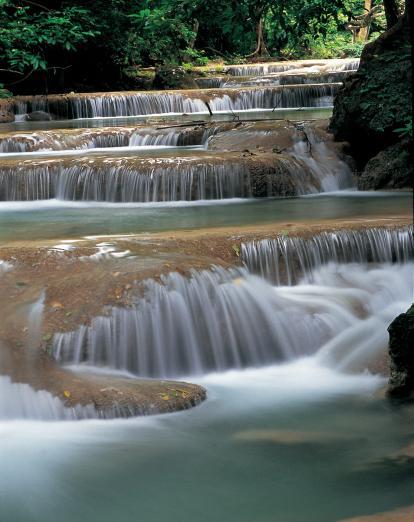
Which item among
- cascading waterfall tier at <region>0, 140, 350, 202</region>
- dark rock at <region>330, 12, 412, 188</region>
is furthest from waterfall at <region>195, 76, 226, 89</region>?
cascading waterfall tier at <region>0, 140, 350, 202</region>

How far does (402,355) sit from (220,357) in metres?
1.45

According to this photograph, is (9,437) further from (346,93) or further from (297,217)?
(346,93)

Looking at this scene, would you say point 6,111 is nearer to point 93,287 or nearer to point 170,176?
point 170,176

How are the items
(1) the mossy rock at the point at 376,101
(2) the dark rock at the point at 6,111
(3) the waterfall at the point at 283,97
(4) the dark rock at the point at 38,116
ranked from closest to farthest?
(1) the mossy rock at the point at 376,101
(2) the dark rock at the point at 6,111
(4) the dark rock at the point at 38,116
(3) the waterfall at the point at 283,97

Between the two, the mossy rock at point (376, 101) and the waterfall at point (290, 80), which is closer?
the mossy rock at point (376, 101)

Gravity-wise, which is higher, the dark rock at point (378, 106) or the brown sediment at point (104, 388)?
the dark rock at point (378, 106)

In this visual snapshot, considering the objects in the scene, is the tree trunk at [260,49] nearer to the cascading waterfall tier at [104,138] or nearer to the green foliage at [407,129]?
the cascading waterfall tier at [104,138]

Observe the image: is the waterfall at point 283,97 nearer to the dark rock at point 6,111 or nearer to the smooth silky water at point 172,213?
the dark rock at point 6,111

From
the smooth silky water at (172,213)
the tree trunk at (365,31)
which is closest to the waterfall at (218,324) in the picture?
the smooth silky water at (172,213)

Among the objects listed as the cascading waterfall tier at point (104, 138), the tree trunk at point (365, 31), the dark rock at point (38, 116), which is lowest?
the cascading waterfall tier at point (104, 138)

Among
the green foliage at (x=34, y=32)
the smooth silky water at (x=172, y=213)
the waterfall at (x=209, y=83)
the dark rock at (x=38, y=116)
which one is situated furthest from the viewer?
the waterfall at (x=209, y=83)

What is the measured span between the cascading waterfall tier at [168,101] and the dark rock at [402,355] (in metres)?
13.1

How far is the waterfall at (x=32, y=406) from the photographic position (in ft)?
17.2

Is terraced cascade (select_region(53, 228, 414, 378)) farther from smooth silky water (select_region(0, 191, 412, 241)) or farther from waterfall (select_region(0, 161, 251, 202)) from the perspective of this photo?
waterfall (select_region(0, 161, 251, 202))
